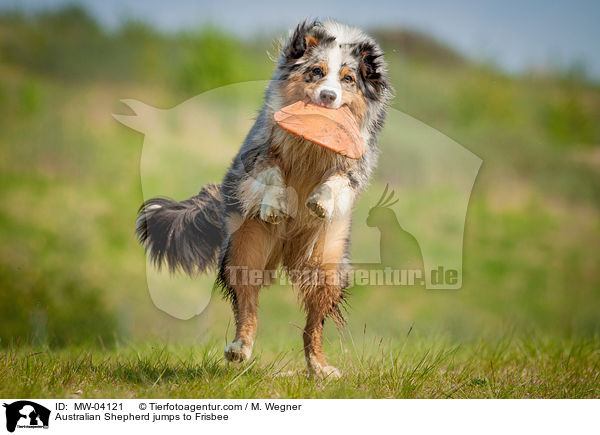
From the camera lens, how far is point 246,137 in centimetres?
422

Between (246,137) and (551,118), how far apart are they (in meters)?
8.14

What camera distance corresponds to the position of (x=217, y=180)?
15.0 feet

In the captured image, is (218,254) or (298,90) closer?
(298,90)

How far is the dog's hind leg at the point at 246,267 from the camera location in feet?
12.7

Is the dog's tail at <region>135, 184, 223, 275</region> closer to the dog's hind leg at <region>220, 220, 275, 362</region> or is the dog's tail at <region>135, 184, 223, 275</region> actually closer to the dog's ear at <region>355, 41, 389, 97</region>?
the dog's hind leg at <region>220, 220, 275, 362</region>

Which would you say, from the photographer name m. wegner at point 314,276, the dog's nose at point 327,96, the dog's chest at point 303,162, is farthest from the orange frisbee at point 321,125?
the photographer name m. wegner at point 314,276

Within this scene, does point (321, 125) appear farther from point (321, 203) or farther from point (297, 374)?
point (297, 374)

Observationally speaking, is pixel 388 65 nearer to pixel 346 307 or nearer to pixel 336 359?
pixel 346 307

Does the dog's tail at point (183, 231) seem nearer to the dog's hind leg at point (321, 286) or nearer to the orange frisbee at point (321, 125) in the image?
the dog's hind leg at point (321, 286)

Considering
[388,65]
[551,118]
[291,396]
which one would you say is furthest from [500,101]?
[291,396]

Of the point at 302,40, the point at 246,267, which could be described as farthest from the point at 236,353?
the point at 302,40

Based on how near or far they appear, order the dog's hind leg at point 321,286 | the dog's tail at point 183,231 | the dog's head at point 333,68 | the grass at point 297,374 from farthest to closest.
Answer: the dog's tail at point 183,231 → the dog's hind leg at point 321,286 → the dog's head at point 333,68 → the grass at point 297,374
